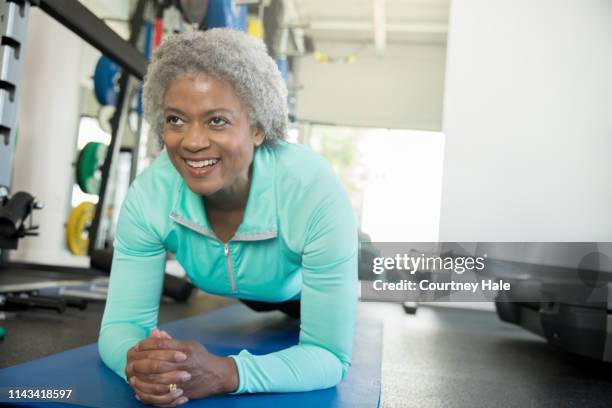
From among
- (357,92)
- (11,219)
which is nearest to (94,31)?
(11,219)

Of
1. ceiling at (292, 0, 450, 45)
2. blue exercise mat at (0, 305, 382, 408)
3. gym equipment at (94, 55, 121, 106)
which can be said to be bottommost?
blue exercise mat at (0, 305, 382, 408)

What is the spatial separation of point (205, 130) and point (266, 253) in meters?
0.32

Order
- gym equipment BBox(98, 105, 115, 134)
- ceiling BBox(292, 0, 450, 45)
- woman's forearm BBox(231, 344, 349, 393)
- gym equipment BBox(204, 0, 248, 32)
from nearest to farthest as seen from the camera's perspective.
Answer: woman's forearm BBox(231, 344, 349, 393) → gym equipment BBox(204, 0, 248, 32) → gym equipment BBox(98, 105, 115, 134) → ceiling BBox(292, 0, 450, 45)

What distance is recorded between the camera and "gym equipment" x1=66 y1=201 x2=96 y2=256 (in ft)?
10.8

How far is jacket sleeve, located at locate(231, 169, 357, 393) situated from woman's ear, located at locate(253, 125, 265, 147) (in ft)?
0.53

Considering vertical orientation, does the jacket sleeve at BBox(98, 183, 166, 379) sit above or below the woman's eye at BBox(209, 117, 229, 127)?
below

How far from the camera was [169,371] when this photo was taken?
0.77 meters

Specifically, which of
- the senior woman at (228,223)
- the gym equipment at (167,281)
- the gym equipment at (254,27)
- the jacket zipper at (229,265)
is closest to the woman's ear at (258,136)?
the senior woman at (228,223)

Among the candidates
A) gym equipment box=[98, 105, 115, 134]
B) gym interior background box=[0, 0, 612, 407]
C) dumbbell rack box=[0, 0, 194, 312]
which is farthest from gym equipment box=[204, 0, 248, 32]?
gym equipment box=[98, 105, 115, 134]

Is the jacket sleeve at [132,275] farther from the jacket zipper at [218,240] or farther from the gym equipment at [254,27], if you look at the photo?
the gym equipment at [254,27]

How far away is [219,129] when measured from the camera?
93cm

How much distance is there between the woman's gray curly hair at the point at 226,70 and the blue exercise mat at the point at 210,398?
0.53m

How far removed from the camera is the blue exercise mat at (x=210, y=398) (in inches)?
33.4

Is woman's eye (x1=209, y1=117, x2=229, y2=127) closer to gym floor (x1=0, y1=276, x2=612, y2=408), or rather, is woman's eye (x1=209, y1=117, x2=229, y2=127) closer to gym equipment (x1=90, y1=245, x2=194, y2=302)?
gym floor (x1=0, y1=276, x2=612, y2=408)
